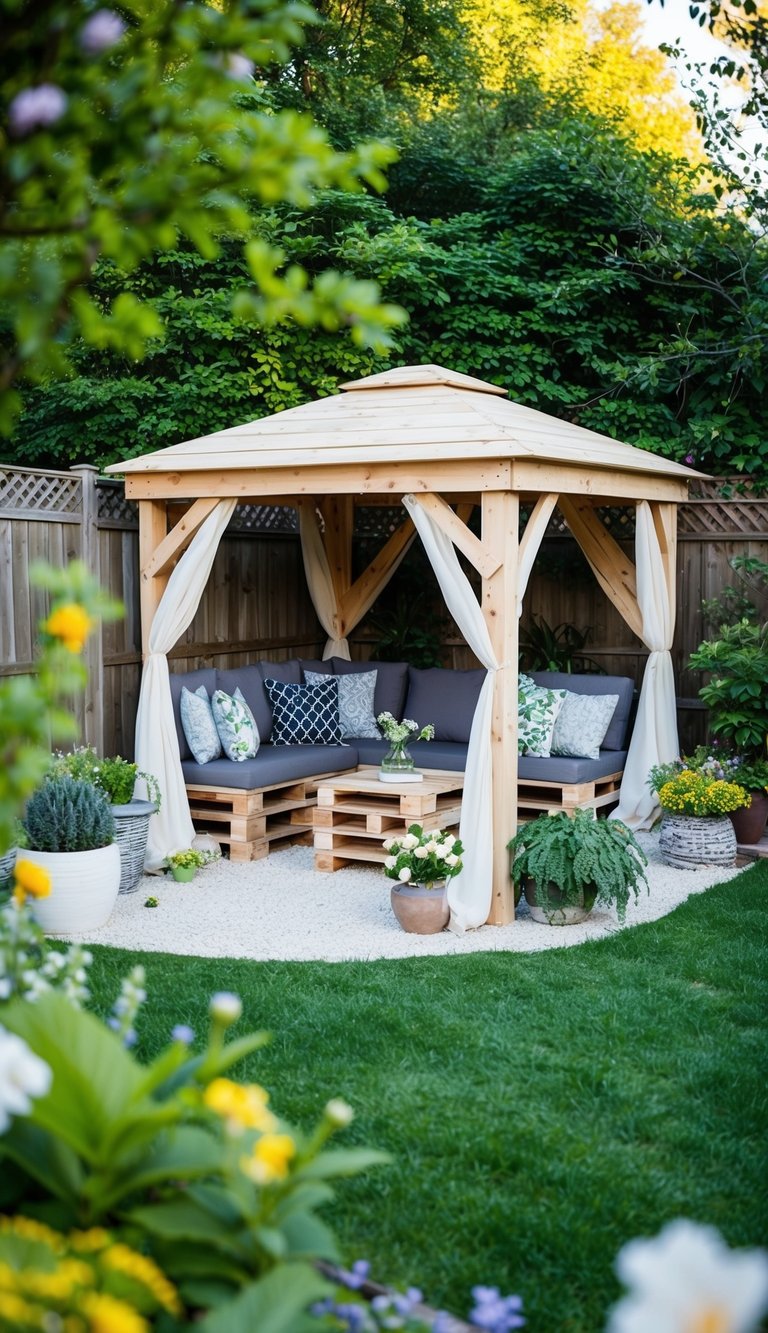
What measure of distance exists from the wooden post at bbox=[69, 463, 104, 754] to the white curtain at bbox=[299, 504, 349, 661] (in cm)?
210

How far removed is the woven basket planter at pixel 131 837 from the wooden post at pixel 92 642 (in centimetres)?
100

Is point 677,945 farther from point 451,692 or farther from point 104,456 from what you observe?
point 104,456

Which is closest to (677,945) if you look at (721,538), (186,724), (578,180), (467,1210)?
(467,1210)

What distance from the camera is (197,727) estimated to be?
7.77 m

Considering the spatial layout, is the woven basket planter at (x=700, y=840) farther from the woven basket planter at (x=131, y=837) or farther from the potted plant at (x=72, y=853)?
the potted plant at (x=72, y=853)

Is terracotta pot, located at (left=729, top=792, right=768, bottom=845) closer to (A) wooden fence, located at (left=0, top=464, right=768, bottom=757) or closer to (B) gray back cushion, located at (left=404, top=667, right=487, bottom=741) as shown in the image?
(A) wooden fence, located at (left=0, top=464, right=768, bottom=757)

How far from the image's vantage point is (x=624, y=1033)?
4.55m

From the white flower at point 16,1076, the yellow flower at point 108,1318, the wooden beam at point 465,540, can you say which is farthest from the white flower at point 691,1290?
the wooden beam at point 465,540

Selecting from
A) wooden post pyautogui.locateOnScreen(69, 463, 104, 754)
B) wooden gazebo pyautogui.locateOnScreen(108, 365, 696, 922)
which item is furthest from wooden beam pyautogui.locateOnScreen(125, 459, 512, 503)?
wooden post pyautogui.locateOnScreen(69, 463, 104, 754)

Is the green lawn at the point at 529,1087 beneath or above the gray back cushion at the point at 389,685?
beneath

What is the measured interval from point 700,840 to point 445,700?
7.33ft

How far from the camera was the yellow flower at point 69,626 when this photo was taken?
1.78 m

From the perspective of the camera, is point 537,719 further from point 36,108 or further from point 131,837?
point 36,108

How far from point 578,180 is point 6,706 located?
9.53 metres
